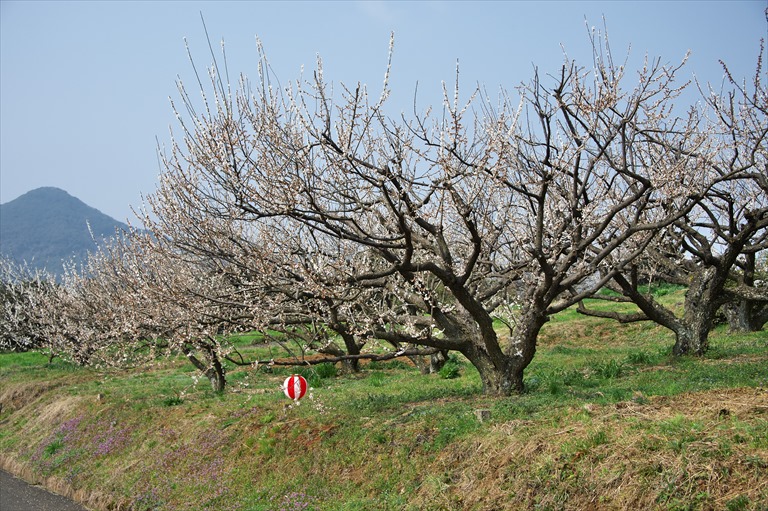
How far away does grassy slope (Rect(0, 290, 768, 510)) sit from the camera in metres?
7.17

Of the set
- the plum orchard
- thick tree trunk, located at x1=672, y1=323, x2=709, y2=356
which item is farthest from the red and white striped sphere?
thick tree trunk, located at x1=672, y1=323, x2=709, y2=356

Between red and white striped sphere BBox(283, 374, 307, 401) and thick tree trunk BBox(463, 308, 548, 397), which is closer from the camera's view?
thick tree trunk BBox(463, 308, 548, 397)

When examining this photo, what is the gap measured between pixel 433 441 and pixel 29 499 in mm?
11140

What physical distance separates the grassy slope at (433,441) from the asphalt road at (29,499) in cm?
36

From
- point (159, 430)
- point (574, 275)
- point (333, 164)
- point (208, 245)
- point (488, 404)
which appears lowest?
point (159, 430)

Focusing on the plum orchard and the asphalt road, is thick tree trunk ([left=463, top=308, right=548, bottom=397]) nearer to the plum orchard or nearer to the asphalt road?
the plum orchard

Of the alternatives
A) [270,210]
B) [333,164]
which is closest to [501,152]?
[333,164]

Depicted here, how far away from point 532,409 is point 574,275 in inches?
94.8

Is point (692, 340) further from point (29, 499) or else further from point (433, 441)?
point (29, 499)

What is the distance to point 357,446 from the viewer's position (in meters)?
11.0

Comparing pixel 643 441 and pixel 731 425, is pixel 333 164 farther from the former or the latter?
pixel 731 425

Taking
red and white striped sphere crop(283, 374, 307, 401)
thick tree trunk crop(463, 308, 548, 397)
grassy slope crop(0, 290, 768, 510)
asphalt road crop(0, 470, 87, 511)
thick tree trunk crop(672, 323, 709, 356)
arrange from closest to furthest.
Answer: grassy slope crop(0, 290, 768, 510), thick tree trunk crop(463, 308, 548, 397), red and white striped sphere crop(283, 374, 307, 401), asphalt road crop(0, 470, 87, 511), thick tree trunk crop(672, 323, 709, 356)

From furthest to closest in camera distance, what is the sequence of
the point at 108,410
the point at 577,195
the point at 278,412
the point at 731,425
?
the point at 108,410
the point at 278,412
the point at 577,195
the point at 731,425

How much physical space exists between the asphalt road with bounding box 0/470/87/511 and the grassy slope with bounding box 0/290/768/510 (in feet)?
1.17
